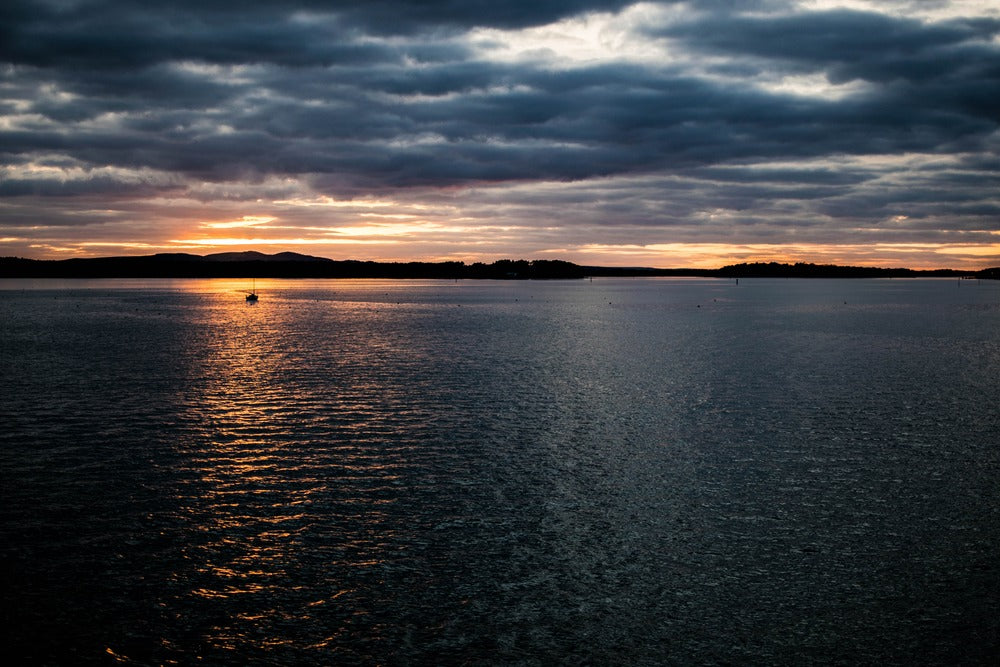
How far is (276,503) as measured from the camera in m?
19.3

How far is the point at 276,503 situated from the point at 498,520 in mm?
5655

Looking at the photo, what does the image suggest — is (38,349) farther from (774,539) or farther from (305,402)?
(774,539)

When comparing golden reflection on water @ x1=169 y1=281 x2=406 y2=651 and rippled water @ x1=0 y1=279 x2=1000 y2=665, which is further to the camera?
golden reflection on water @ x1=169 y1=281 x2=406 y2=651

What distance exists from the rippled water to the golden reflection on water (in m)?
0.08

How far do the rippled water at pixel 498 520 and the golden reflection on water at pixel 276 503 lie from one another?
79 millimetres

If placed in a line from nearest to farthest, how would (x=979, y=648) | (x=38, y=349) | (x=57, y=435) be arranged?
(x=979, y=648), (x=57, y=435), (x=38, y=349)

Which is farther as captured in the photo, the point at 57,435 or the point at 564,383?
the point at 564,383

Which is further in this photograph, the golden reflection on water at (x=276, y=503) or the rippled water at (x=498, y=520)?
the golden reflection on water at (x=276, y=503)

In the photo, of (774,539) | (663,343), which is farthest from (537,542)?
(663,343)

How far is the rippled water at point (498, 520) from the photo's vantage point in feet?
41.7

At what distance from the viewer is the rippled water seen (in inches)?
500

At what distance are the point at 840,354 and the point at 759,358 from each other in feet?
22.2

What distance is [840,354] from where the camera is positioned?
177ft

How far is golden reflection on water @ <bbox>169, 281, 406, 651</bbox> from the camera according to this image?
13875 millimetres
